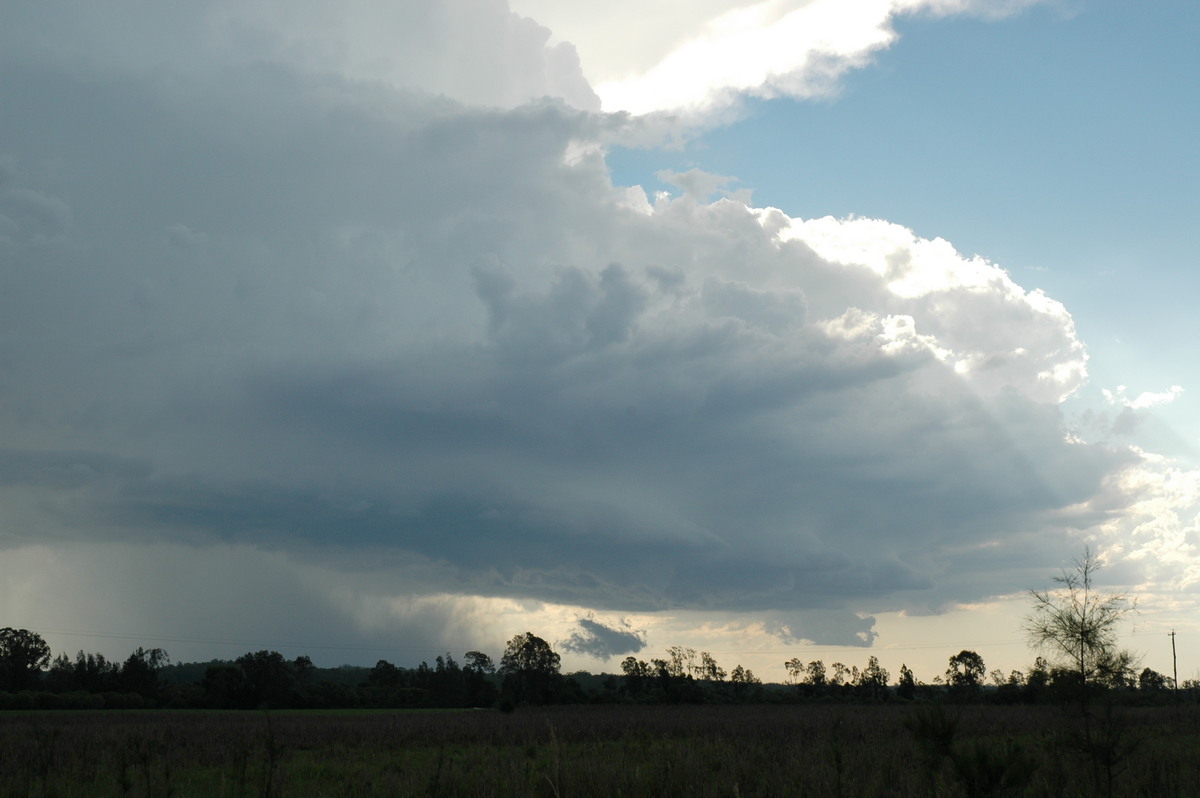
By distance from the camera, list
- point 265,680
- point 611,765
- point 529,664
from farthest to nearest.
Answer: point 529,664, point 265,680, point 611,765

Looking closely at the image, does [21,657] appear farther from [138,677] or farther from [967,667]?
[967,667]

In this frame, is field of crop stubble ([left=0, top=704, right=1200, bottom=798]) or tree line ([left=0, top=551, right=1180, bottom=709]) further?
tree line ([left=0, top=551, right=1180, bottom=709])

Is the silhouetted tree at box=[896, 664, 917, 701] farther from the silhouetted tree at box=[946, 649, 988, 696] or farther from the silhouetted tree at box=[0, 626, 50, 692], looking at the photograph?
the silhouetted tree at box=[0, 626, 50, 692]

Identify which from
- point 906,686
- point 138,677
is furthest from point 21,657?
point 906,686

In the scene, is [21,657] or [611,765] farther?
[21,657]

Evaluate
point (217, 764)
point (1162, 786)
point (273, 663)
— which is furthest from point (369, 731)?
point (273, 663)

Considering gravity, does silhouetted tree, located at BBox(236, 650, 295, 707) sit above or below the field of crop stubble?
below

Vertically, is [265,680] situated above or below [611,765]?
below

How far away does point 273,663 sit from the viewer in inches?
4296

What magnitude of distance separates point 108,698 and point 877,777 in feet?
326

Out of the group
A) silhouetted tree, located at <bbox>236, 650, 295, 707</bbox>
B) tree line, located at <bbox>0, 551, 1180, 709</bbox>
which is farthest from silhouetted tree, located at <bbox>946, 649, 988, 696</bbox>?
silhouetted tree, located at <bbox>236, 650, 295, 707</bbox>

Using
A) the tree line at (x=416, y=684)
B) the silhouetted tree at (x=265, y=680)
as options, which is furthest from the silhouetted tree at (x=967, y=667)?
the silhouetted tree at (x=265, y=680)

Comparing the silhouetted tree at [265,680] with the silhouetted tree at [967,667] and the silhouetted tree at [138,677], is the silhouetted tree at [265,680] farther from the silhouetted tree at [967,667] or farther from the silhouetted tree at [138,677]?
the silhouetted tree at [967,667]

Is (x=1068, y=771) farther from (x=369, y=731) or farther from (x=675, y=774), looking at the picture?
(x=369, y=731)
